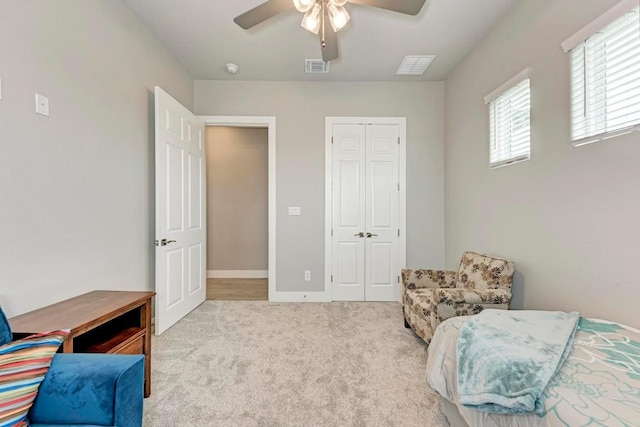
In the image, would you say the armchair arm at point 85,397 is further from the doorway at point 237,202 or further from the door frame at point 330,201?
the doorway at point 237,202

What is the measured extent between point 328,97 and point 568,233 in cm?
287

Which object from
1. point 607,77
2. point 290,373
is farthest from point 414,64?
point 290,373

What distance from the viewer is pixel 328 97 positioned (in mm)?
3652

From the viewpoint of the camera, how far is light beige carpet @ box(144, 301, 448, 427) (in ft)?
5.25

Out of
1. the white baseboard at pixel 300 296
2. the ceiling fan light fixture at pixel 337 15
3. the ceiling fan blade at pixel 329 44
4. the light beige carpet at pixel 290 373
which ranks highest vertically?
the ceiling fan light fixture at pixel 337 15

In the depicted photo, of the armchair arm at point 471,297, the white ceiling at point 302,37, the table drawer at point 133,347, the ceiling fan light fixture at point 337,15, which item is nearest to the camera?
the table drawer at point 133,347

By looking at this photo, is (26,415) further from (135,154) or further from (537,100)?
(537,100)

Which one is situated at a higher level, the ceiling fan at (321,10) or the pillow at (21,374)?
the ceiling fan at (321,10)

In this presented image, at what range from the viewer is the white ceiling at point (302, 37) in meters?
2.34

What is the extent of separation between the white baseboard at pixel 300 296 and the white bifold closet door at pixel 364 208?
0.57ft

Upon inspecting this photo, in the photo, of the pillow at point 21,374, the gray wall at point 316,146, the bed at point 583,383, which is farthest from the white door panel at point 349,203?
the pillow at point 21,374

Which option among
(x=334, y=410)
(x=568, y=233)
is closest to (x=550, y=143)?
(x=568, y=233)

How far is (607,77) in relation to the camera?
156 centimetres

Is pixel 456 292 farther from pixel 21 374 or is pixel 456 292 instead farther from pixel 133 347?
pixel 21 374
